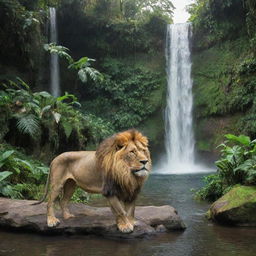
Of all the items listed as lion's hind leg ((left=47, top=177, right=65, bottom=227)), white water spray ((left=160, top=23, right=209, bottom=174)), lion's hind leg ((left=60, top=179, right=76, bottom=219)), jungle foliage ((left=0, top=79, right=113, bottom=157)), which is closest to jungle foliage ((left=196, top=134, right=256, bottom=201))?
lion's hind leg ((left=60, top=179, right=76, bottom=219))

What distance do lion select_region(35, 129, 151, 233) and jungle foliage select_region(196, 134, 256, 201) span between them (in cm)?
264

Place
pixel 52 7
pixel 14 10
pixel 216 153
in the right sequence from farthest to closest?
1. pixel 52 7
2. pixel 216 153
3. pixel 14 10

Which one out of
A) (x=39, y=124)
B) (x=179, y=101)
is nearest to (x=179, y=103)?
(x=179, y=101)

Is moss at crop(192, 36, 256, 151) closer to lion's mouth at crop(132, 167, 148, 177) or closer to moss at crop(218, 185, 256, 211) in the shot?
moss at crop(218, 185, 256, 211)

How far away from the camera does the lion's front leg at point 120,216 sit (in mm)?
4547

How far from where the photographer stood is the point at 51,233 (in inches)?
193

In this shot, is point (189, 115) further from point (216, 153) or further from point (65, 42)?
point (65, 42)

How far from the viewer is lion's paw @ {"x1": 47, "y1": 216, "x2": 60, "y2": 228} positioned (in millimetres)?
4855

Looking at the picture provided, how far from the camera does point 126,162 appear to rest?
4.57m

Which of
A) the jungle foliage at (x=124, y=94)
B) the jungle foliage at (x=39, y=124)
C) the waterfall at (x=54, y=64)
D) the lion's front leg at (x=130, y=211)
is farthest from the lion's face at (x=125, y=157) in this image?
the waterfall at (x=54, y=64)

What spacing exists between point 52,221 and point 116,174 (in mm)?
1142

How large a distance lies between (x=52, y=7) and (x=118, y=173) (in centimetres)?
Result: 2101

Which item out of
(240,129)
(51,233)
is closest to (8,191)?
(51,233)

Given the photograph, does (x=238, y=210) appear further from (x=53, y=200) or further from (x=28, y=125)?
(x=28, y=125)
